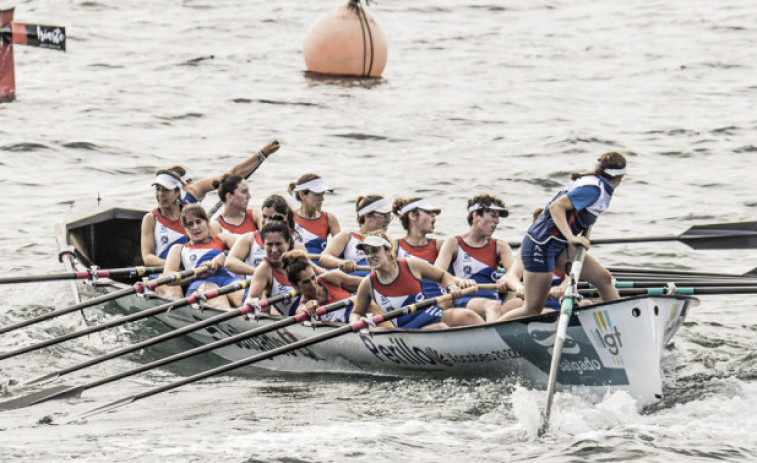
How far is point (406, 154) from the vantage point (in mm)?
18953

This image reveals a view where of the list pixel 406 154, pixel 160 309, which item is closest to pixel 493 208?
pixel 160 309

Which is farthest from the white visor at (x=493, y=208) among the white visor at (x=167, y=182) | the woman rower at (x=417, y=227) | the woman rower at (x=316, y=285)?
the white visor at (x=167, y=182)

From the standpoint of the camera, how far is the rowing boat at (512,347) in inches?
317

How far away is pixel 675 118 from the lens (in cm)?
2078

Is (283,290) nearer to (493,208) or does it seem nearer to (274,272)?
(274,272)

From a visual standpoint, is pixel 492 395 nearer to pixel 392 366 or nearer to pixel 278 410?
pixel 392 366

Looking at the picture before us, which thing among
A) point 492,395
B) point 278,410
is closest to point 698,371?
point 492,395

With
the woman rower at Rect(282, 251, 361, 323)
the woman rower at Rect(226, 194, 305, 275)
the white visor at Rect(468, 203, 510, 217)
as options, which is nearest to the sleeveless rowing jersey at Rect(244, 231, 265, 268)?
the woman rower at Rect(226, 194, 305, 275)

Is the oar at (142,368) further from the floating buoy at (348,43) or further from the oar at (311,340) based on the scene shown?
the floating buoy at (348,43)

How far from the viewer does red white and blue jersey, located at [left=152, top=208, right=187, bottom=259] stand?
1159cm

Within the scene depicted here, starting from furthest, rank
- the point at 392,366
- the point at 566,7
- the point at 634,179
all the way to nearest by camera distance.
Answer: the point at 566,7 → the point at 634,179 → the point at 392,366

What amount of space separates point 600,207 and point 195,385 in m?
3.75

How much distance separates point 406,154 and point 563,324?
11175 mm

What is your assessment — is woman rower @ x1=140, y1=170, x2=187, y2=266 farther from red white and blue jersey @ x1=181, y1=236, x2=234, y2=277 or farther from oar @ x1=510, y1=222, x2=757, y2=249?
oar @ x1=510, y1=222, x2=757, y2=249
